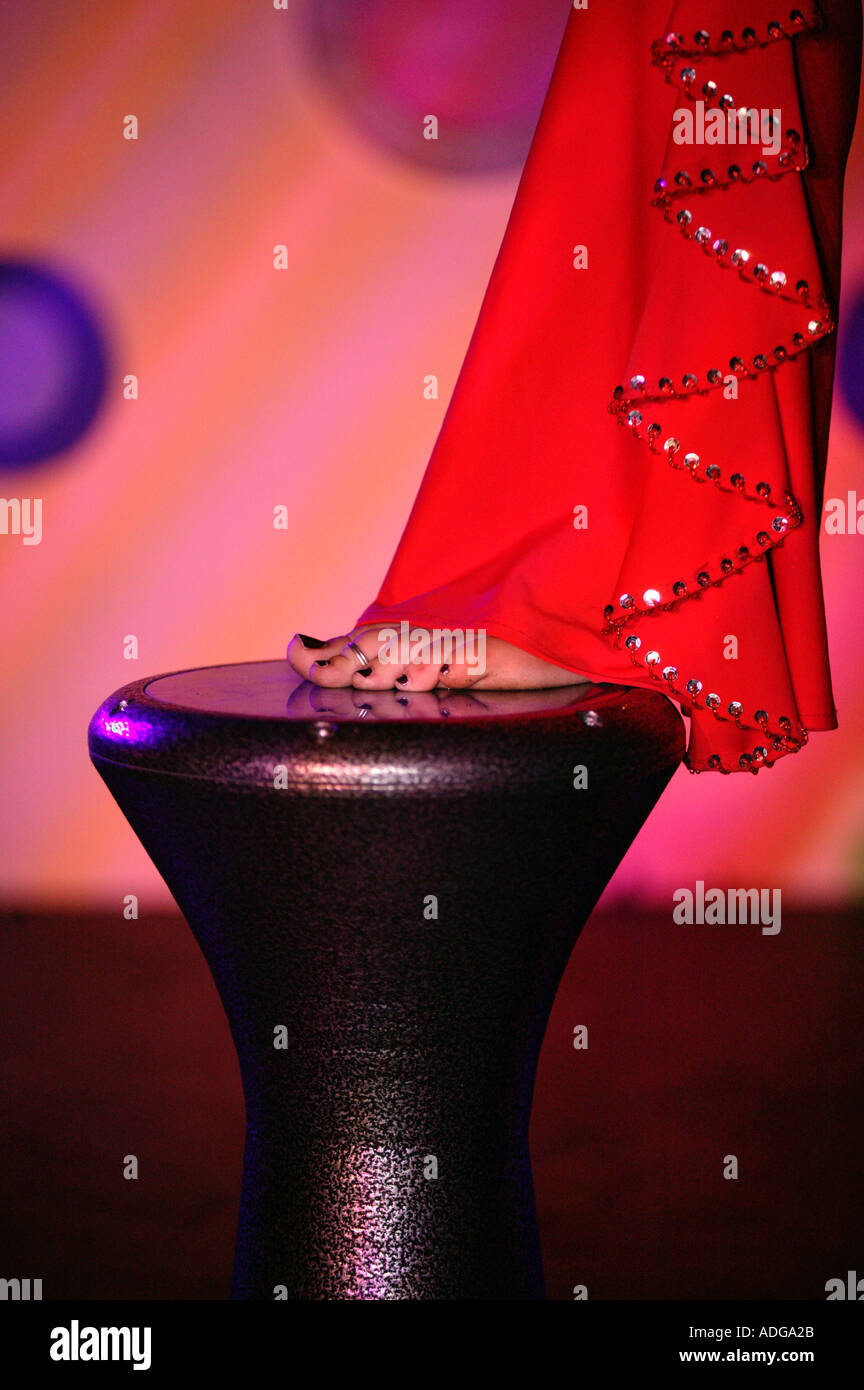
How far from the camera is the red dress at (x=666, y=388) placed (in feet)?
2.83

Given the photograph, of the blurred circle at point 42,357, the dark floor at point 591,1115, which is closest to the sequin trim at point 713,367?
the dark floor at point 591,1115

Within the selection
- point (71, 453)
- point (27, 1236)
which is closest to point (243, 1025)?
point (27, 1236)

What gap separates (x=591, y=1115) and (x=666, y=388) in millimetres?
1175

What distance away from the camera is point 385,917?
32.0 inches

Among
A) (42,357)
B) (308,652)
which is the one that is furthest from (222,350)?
(308,652)

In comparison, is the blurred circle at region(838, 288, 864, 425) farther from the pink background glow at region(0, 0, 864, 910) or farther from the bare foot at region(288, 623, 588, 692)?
the bare foot at region(288, 623, 588, 692)

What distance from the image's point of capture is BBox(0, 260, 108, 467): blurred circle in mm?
2361

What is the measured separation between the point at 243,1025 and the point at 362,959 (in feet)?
0.45

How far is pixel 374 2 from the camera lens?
2.27 metres

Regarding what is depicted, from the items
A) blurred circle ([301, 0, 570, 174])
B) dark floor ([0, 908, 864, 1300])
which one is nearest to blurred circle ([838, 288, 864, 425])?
blurred circle ([301, 0, 570, 174])

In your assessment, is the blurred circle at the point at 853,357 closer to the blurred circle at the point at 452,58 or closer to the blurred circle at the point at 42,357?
the blurred circle at the point at 452,58

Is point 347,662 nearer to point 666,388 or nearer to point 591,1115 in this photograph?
point 666,388

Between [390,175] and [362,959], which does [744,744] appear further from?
[390,175]
